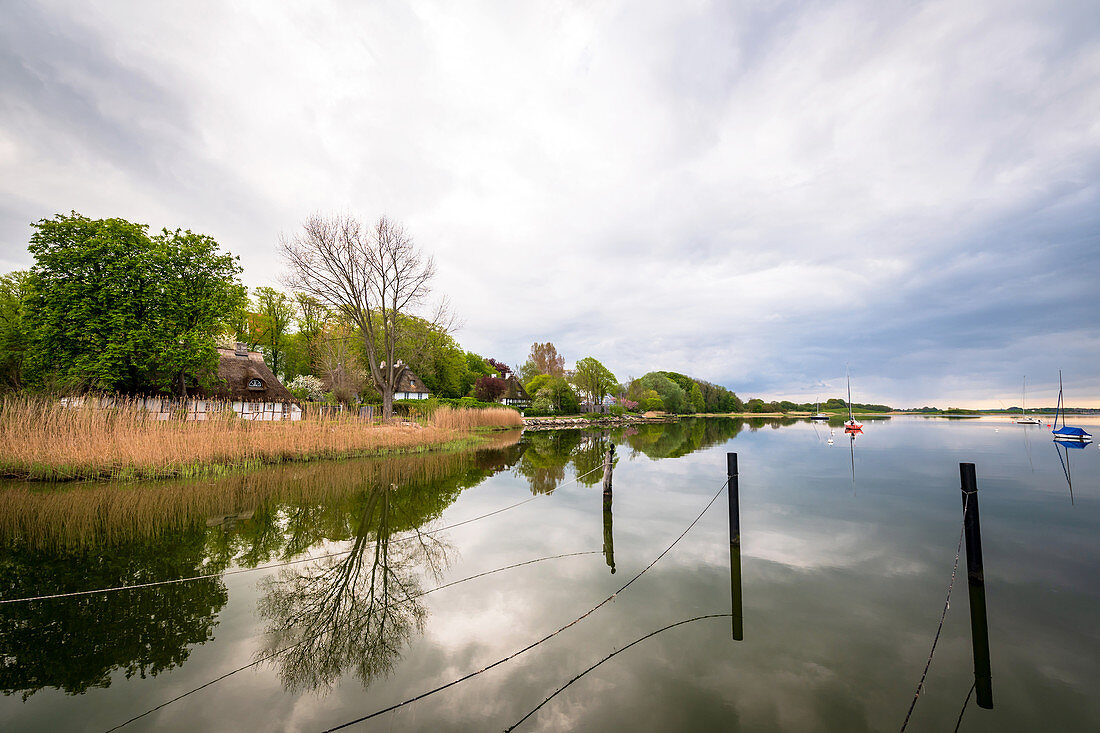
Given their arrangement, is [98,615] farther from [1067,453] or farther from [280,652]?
[1067,453]

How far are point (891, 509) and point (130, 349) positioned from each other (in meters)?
28.2

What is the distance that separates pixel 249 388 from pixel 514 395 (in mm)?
38248

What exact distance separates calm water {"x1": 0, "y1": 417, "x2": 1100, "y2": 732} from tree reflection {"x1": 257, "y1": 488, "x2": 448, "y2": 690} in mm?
33

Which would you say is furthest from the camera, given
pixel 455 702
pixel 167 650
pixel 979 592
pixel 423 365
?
pixel 423 365

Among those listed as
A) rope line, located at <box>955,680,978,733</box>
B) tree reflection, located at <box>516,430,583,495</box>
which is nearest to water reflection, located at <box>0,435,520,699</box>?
tree reflection, located at <box>516,430,583,495</box>

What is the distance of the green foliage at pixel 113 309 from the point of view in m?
18.3

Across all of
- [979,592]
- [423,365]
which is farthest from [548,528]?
[423,365]

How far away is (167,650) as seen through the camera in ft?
14.2

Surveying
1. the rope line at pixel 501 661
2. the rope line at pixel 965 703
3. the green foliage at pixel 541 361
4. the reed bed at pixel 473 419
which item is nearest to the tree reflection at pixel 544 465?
the reed bed at pixel 473 419

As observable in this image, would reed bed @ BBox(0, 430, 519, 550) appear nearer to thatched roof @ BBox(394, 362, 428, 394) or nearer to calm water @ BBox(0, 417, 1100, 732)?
calm water @ BBox(0, 417, 1100, 732)

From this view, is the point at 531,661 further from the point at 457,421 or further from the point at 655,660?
the point at 457,421

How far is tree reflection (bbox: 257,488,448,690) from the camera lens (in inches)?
167

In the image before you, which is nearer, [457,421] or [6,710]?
[6,710]

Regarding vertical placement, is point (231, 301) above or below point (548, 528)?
above
